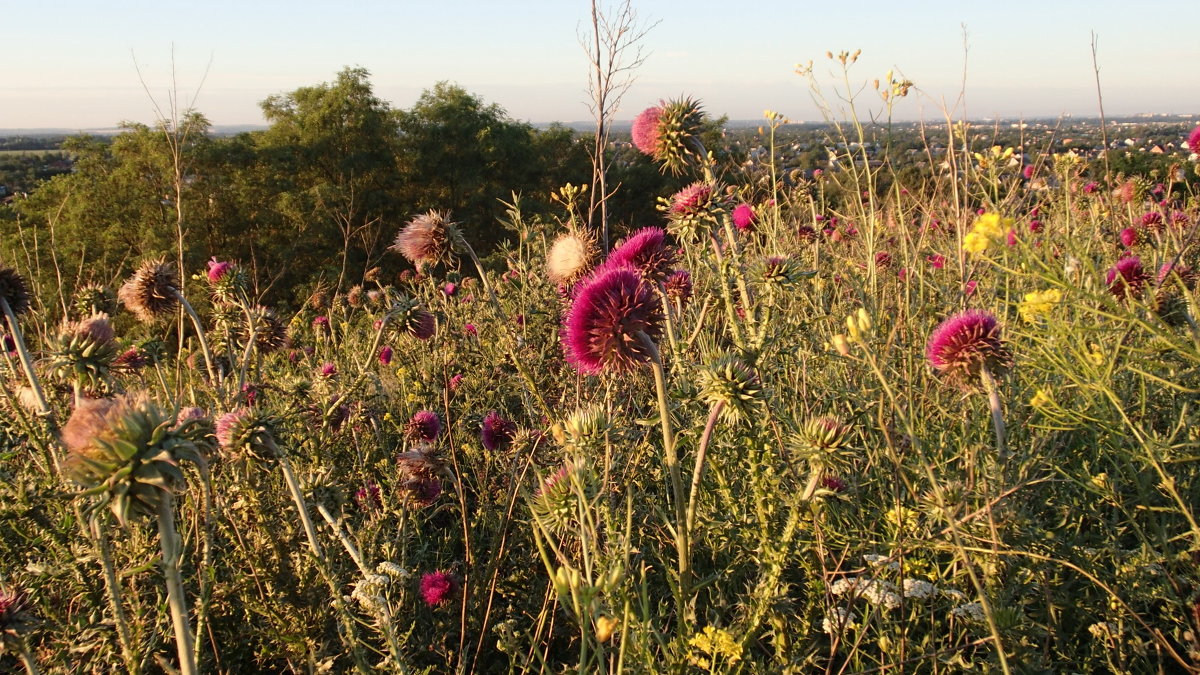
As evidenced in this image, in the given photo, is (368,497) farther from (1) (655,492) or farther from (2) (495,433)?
(1) (655,492)

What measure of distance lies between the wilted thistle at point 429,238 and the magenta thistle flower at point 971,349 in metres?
2.18

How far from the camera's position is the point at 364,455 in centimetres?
325

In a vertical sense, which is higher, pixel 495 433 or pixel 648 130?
pixel 648 130

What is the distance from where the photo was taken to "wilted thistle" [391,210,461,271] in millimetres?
3441

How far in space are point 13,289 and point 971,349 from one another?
11.5 feet

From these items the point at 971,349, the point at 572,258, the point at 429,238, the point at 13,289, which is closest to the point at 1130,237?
the point at 971,349

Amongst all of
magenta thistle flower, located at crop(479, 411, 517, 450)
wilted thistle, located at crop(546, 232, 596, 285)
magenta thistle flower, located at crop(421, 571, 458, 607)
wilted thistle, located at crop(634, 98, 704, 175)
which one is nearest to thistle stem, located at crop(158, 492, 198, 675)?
magenta thistle flower, located at crop(421, 571, 458, 607)

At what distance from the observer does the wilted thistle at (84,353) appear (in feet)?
7.86

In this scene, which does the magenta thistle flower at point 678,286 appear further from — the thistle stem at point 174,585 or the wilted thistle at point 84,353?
the wilted thistle at point 84,353

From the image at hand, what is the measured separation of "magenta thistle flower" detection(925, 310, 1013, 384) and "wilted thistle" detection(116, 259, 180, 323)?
318 centimetres

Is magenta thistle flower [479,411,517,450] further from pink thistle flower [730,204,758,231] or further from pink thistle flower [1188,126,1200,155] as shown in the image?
pink thistle flower [1188,126,1200,155]

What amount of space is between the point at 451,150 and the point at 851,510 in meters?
31.4

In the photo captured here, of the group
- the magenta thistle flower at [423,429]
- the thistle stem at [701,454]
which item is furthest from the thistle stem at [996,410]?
the magenta thistle flower at [423,429]

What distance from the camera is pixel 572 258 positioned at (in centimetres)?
304
